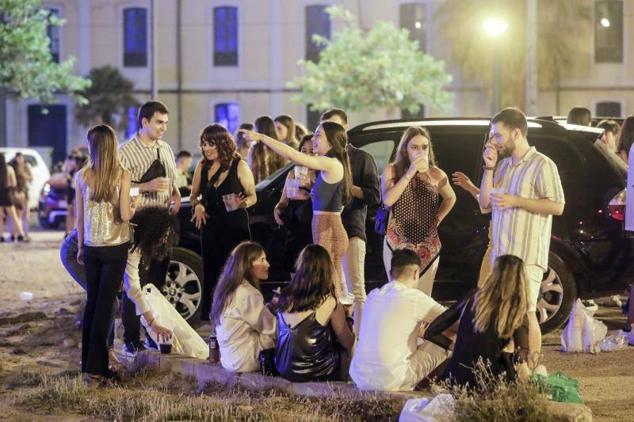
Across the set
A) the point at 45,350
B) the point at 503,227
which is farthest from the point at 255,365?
the point at 45,350

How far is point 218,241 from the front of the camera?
34.9ft

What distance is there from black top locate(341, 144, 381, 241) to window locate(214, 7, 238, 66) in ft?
126

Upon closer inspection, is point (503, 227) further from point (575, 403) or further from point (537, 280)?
point (575, 403)

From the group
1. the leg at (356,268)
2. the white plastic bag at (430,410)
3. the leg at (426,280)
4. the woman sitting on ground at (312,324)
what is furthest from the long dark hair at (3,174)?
the white plastic bag at (430,410)

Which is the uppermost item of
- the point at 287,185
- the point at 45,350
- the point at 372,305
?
the point at 287,185

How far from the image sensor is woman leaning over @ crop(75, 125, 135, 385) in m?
9.49

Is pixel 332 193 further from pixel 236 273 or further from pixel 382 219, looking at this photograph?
pixel 236 273

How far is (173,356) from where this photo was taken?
10086mm

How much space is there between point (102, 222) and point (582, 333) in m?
3.97

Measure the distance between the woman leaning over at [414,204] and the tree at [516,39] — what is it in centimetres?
3178

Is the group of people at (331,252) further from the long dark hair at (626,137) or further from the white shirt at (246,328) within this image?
the long dark hair at (626,137)

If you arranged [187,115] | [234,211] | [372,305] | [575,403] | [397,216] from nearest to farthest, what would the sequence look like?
[575,403] → [372,305] → [397,216] → [234,211] → [187,115]

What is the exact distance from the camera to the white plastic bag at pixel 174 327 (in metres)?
10.3

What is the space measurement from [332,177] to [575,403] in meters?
2.98
